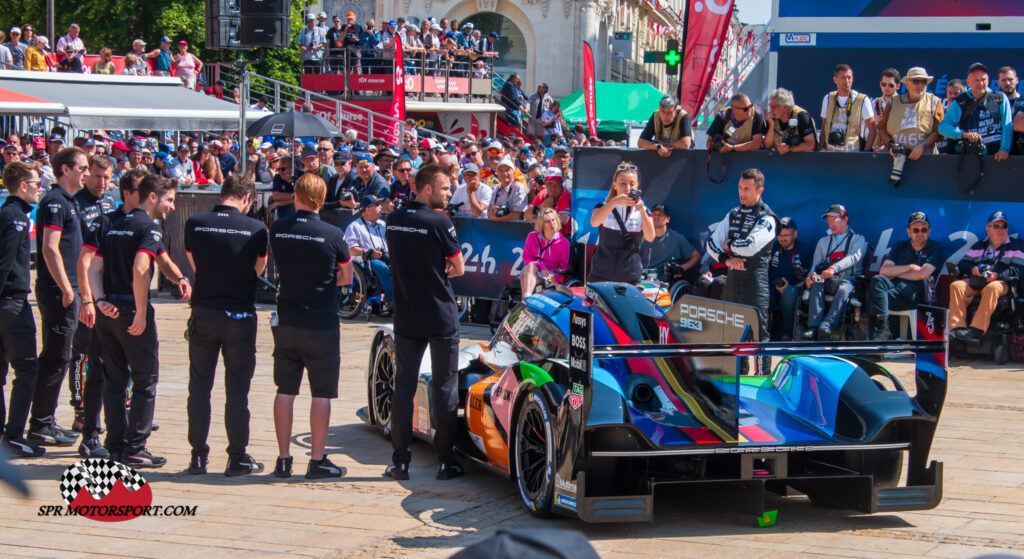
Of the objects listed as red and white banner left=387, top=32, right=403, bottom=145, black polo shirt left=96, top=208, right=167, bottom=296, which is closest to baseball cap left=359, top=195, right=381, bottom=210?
black polo shirt left=96, top=208, right=167, bottom=296

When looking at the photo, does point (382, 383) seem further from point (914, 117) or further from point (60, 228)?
point (914, 117)

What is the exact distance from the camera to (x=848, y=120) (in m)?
12.9

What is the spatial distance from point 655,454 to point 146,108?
16.6m

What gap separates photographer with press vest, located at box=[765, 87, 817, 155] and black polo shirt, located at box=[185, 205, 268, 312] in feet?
22.6

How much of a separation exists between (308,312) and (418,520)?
1.58 meters

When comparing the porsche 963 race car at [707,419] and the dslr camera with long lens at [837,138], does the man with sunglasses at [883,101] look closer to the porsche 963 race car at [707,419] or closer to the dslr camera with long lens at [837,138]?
the dslr camera with long lens at [837,138]

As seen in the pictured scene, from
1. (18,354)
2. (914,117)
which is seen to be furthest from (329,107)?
(18,354)

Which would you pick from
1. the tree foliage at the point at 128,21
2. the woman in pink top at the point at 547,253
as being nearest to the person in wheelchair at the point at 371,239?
the woman in pink top at the point at 547,253

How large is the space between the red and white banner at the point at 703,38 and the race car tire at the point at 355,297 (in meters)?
5.54

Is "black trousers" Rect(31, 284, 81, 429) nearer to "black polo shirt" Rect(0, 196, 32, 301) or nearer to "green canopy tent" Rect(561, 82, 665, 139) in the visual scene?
"black polo shirt" Rect(0, 196, 32, 301)

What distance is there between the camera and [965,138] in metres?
12.2

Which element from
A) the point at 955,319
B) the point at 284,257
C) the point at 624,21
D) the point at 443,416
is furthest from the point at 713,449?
the point at 624,21

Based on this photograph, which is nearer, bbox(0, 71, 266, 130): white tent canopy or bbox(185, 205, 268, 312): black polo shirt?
bbox(185, 205, 268, 312): black polo shirt

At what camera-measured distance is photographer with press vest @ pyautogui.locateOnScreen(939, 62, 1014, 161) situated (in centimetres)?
1202
